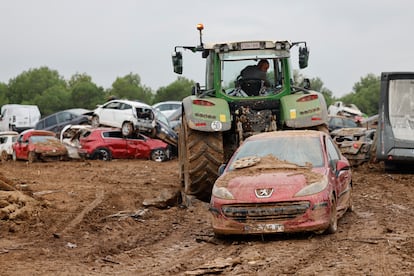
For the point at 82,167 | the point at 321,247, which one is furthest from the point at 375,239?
the point at 82,167

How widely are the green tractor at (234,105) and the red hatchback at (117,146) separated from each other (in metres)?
15.6

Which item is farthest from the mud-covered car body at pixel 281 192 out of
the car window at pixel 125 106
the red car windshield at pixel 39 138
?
the car window at pixel 125 106

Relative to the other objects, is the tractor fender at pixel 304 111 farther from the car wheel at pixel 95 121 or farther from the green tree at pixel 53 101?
the green tree at pixel 53 101

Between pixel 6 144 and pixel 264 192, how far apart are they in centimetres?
2559

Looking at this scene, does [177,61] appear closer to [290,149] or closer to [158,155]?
[290,149]

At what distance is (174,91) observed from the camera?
85.5m

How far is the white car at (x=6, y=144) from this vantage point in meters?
34.6

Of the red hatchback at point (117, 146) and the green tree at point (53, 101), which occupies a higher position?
the red hatchback at point (117, 146)

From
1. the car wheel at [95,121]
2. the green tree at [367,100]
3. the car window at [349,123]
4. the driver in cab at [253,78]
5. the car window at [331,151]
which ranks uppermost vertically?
the driver in cab at [253,78]

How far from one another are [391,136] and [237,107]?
7.15 metres

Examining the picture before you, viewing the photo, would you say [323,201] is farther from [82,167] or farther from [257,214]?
[82,167]

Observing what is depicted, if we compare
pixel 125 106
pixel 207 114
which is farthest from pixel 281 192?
pixel 125 106

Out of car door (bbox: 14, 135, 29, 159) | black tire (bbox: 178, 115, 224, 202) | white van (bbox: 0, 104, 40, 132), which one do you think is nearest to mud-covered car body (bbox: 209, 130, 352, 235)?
black tire (bbox: 178, 115, 224, 202)

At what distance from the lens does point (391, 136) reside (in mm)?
21500
